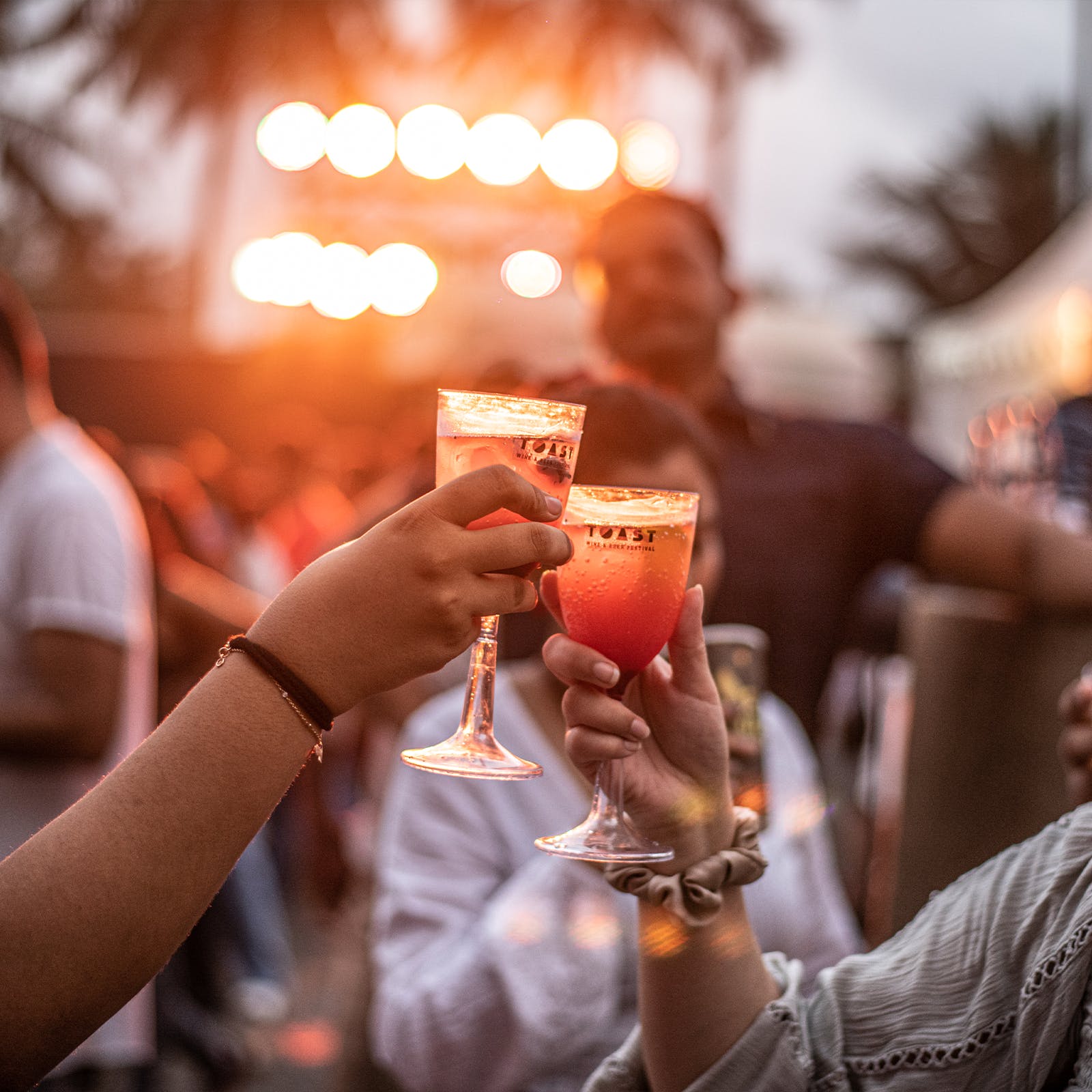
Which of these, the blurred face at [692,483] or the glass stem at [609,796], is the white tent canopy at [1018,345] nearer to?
the blurred face at [692,483]

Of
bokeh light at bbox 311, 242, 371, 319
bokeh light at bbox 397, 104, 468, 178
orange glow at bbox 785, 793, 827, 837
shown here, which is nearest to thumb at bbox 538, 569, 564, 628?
orange glow at bbox 785, 793, 827, 837

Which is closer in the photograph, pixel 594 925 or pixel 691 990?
pixel 691 990

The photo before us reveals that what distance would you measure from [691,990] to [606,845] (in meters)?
0.18

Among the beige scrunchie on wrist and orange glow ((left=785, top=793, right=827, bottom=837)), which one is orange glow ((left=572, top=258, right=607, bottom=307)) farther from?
the beige scrunchie on wrist

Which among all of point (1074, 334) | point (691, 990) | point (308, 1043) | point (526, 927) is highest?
point (1074, 334)

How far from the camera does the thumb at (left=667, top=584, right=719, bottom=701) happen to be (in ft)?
4.24

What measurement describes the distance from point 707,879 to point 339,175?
1061 centimetres

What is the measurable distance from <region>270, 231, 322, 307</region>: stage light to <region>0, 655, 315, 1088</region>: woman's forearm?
11.0 meters

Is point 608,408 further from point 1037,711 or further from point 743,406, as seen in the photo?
point 743,406

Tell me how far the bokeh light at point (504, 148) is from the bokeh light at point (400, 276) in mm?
1958

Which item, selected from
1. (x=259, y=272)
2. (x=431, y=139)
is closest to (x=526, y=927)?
(x=431, y=139)

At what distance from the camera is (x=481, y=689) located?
131 cm

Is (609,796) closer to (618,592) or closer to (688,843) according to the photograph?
(688,843)

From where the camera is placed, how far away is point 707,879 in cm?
127
